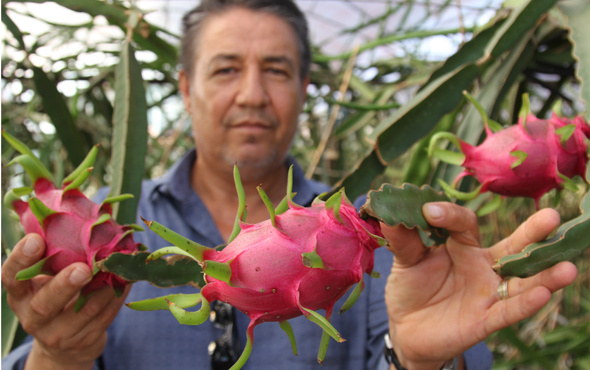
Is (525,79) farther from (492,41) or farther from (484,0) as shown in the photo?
(484,0)

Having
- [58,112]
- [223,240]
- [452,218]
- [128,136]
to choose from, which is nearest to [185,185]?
[223,240]

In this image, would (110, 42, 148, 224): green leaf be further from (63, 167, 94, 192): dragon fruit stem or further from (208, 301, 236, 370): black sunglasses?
(208, 301, 236, 370): black sunglasses

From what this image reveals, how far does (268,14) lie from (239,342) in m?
0.58

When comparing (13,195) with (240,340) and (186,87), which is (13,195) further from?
(186,87)

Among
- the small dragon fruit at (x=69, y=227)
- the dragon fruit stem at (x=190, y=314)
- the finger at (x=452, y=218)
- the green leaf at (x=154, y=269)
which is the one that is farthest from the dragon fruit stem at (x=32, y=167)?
the finger at (x=452, y=218)

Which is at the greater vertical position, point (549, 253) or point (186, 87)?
point (549, 253)

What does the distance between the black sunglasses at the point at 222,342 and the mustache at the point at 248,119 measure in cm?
30

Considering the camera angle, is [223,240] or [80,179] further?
[223,240]

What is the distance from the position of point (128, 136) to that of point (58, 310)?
0.65 feet

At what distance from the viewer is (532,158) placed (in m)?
0.36

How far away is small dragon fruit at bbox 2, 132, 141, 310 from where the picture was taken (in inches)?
14.8

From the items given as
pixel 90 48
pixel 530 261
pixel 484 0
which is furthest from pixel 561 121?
pixel 484 0

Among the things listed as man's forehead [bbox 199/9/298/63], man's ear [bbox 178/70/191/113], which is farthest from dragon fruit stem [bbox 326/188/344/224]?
man's ear [bbox 178/70/191/113]

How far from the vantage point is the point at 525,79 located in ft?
2.60
